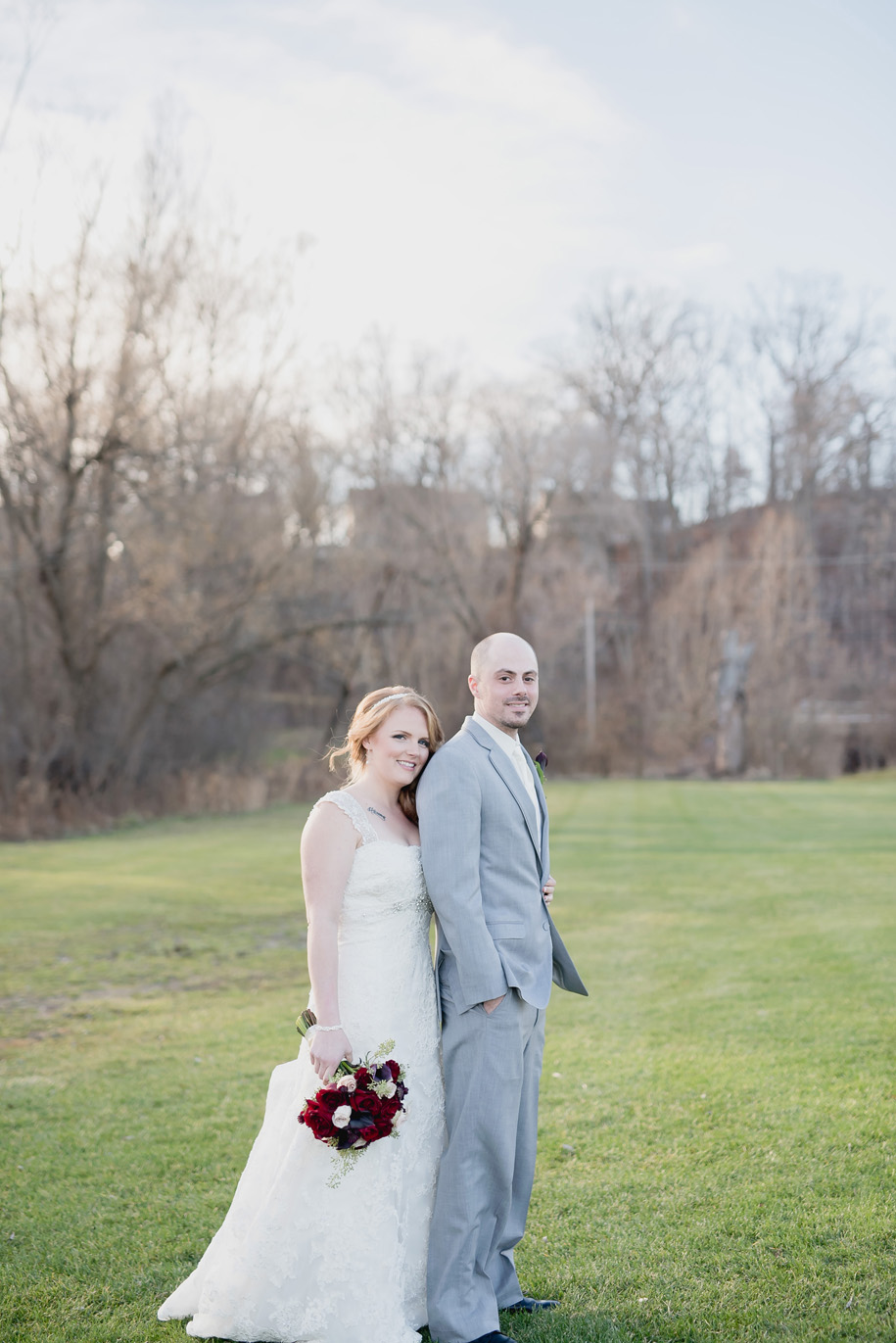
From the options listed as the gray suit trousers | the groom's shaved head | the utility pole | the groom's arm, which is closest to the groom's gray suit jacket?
the groom's arm

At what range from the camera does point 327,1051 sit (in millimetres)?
3428

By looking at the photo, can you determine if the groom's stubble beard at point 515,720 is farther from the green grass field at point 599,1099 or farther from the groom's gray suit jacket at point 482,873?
the green grass field at point 599,1099

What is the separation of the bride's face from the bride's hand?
32.1 inches

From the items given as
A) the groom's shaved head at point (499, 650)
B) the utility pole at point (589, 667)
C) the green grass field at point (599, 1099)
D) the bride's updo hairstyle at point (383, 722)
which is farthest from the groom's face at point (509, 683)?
the utility pole at point (589, 667)

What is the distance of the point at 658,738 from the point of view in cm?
3712

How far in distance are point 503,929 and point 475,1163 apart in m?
0.72

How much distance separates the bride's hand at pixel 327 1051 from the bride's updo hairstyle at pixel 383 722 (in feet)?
2.46

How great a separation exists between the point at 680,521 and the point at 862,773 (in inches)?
659

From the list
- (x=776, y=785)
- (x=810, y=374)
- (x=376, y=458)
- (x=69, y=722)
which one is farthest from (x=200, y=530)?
(x=810, y=374)

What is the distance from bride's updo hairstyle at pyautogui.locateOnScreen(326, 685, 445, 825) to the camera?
3756 millimetres

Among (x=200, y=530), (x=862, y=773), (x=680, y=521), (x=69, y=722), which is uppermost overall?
(x=680, y=521)

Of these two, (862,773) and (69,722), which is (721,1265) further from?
(862,773)

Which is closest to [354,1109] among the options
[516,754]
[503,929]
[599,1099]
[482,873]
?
[503,929]

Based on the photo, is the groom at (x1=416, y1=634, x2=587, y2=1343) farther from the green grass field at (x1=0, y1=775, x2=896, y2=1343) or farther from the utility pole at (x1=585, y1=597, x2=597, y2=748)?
the utility pole at (x1=585, y1=597, x2=597, y2=748)
